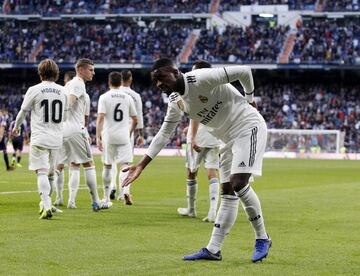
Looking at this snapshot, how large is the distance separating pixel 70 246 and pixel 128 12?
186 ft

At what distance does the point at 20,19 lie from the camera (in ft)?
220

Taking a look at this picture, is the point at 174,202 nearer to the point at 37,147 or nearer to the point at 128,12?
the point at 37,147

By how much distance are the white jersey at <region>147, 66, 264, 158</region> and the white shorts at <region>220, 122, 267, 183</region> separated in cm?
7

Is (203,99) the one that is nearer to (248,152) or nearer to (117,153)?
(248,152)

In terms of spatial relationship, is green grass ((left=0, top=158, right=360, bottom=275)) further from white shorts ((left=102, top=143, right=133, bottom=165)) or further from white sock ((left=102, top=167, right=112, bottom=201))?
white shorts ((left=102, top=143, right=133, bottom=165))

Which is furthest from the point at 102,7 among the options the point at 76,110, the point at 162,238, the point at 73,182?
the point at 162,238

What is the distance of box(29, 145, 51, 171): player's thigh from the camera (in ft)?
42.4

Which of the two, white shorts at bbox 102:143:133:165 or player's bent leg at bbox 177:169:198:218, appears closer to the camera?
player's bent leg at bbox 177:169:198:218

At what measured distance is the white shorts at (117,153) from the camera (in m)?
16.3

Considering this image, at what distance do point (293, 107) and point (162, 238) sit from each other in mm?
48163

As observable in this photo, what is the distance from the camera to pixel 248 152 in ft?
28.4

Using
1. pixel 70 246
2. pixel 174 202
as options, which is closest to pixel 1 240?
pixel 70 246

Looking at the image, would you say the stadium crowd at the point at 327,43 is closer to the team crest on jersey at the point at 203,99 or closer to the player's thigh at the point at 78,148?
the player's thigh at the point at 78,148

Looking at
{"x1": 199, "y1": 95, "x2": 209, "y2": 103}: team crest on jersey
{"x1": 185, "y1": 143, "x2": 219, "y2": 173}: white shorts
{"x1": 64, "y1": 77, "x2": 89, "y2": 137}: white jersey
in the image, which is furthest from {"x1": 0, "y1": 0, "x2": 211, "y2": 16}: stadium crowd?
{"x1": 199, "y1": 95, "x2": 209, "y2": 103}: team crest on jersey
